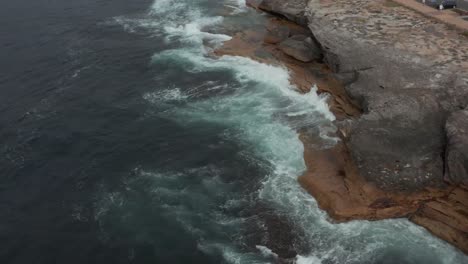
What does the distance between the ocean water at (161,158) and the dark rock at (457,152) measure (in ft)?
17.4

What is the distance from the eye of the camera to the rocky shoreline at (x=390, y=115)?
123 ft

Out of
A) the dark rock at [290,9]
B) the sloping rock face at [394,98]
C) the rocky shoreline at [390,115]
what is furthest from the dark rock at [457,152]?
the dark rock at [290,9]

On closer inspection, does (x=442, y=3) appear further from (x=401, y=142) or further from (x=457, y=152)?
(x=457, y=152)

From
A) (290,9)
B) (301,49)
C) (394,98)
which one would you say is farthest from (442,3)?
(394,98)

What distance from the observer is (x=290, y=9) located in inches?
2687

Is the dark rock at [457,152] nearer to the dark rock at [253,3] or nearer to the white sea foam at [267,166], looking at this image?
the white sea foam at [267,166]

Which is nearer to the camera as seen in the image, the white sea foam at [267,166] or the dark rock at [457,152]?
the white sea foam at [267,166]

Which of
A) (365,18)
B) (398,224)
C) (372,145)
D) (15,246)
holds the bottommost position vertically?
(15,246)

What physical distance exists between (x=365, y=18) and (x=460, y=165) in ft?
85.3

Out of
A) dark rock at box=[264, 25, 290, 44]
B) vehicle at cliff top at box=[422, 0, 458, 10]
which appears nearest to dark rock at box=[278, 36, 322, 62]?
dark rock at box=[264, 25, 290, 44]

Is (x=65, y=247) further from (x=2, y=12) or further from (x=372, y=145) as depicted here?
(x=2, y=12)

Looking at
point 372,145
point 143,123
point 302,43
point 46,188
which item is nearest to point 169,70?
point 143,123

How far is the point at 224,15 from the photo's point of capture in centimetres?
7588

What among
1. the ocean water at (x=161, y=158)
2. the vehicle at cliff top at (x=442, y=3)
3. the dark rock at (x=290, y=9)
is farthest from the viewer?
the dark rock at (x=290, y=9)
